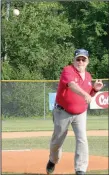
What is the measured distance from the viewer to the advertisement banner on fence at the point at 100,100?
1936cm

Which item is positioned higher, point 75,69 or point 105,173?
point 75,69

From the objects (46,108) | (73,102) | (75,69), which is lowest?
(46,108)

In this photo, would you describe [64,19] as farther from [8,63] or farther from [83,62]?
[83,62]

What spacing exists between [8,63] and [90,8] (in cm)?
1077

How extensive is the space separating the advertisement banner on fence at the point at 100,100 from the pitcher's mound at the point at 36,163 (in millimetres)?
8994

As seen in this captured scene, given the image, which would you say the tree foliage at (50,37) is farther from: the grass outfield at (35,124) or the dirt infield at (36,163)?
the dirt infield at (36,163)

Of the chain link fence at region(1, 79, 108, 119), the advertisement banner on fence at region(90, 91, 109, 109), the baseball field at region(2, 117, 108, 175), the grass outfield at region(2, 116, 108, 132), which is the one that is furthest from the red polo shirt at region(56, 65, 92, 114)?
the chain link fence at region(1, 79, 108, 119)

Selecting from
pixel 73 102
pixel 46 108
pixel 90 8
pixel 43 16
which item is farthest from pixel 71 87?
pixel 90 8

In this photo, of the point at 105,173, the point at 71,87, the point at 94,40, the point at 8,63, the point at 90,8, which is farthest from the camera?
the point at 90,8

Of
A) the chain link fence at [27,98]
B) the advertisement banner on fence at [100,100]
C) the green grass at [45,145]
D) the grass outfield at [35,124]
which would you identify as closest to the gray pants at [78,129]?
the green grass at [45,145]

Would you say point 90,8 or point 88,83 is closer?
point 88,83

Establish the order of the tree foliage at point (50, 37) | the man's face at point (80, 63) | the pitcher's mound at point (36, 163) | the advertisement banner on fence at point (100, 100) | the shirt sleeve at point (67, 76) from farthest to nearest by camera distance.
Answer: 1. the tree foliage at point (50, 37)
2. the advertisement banner on fence at point (100, 100)
3. the pitcher's mound at point (36, 163)
4. the man's face at point (80, 63)
5. the shirt sleeve at point (67, 76)

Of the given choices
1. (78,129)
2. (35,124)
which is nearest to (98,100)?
(35,124)

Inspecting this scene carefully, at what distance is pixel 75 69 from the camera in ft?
21.9
